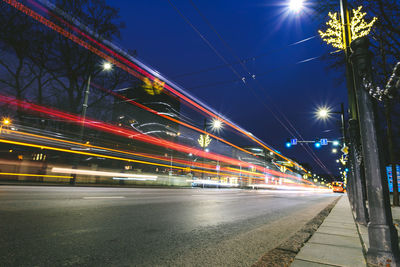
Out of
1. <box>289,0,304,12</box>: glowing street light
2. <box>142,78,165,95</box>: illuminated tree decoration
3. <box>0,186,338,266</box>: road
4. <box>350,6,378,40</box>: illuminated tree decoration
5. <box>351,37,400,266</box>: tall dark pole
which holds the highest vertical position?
<box>142,78,165,95</box>: illuminated tree decoration

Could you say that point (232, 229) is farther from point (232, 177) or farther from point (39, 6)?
point (232, 177)

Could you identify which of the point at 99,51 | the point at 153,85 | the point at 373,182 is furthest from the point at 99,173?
the point at 373,182

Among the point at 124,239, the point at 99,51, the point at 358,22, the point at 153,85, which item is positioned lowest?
the point at 124,239

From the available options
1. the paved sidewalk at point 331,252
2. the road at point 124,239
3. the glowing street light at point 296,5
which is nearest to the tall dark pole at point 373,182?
the paved sidewalk at point 331,252

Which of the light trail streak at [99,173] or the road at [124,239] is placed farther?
the light trail streak at [99,173]

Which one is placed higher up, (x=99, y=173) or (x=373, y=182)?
(x=99, y=173)

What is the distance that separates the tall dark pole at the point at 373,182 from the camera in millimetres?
2596

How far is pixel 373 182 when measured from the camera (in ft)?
9.18

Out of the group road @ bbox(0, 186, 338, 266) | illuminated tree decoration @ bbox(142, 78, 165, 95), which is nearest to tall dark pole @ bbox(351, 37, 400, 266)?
road @ bbox(0, 186, 338, 266)

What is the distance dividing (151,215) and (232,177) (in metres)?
40.2

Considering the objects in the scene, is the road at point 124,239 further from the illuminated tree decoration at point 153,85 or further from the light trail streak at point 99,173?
the illuminated tree decoration at point 153,85

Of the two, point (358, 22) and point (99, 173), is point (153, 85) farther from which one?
point (358, 22)

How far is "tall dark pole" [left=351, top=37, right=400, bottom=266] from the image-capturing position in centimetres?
260

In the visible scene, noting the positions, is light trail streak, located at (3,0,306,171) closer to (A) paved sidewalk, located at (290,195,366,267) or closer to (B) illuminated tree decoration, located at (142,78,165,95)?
(B) illuminated tree decoration, located at (142,78,165,95)
